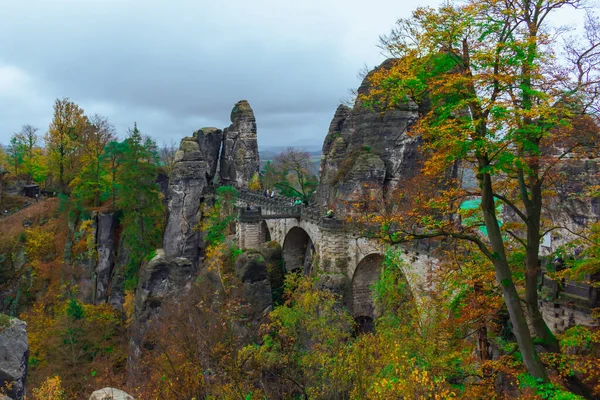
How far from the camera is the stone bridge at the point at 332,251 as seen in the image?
21.2 meters

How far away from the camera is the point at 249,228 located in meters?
32.7

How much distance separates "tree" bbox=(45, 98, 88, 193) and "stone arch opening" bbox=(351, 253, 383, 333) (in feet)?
111

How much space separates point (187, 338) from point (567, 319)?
13.8 meters

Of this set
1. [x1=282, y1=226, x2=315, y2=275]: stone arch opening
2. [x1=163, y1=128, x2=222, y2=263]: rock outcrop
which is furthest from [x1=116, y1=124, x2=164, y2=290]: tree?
[x1=282, y1=226, x2=315, y2=275]: stone arch opening

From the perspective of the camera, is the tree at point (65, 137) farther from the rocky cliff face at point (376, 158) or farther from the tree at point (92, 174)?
the rocky cliff face at point (376, 158)

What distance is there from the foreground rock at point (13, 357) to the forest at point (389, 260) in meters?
0.32

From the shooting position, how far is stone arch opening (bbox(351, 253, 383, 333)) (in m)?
23.5

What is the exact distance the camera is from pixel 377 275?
24.1m

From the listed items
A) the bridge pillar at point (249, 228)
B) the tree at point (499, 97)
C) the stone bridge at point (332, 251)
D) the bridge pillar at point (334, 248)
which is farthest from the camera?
the bridge pillar at point (249, 228)

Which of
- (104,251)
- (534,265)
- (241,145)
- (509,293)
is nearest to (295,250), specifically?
(241,145)

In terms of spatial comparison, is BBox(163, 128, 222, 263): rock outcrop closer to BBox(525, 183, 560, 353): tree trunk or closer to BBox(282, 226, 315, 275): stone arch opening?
BBox(282, 226, 315, 275): stone arch opening

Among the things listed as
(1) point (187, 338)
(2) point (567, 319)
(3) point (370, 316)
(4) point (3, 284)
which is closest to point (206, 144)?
(4) point (3, 284)

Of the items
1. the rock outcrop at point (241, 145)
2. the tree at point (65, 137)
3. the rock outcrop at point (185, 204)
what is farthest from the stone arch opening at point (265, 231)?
A: the tree at point (65, 137)

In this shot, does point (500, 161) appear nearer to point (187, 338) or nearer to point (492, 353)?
point (492, 353)
